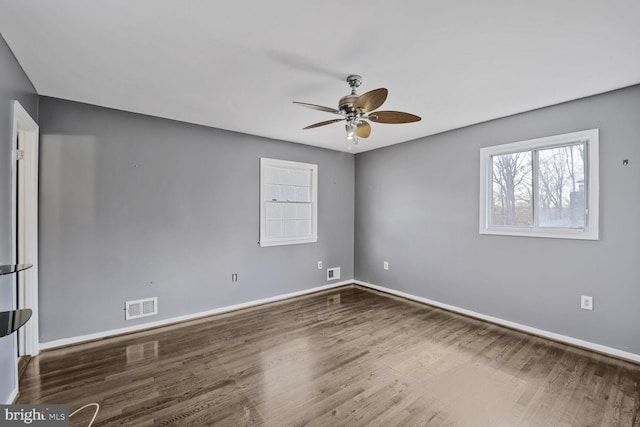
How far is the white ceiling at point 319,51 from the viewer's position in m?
1.63

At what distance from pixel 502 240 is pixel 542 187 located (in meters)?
0.72

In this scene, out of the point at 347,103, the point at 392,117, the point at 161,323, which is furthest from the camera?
the point at 161,323

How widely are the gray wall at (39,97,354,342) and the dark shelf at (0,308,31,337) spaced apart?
5.72ft

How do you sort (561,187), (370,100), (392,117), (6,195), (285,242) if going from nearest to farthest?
(6,195)
(370,100)
(392,117)
(561,187)
(285,242)

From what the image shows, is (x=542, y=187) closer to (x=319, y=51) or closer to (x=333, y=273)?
(x=319, y=51)

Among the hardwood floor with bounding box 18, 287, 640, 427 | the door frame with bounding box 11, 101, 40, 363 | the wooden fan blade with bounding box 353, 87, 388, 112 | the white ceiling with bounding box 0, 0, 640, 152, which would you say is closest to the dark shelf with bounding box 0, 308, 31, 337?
the hardwood floor with bounding box 18, 287, 640, 427

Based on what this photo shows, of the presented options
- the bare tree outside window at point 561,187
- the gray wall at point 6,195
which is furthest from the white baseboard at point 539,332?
the gray wall at point 6,195

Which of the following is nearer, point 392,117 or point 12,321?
point 12,321

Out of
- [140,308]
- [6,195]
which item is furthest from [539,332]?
[6,195]


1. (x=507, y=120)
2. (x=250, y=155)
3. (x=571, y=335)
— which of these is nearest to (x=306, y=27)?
(x=250, y=155)

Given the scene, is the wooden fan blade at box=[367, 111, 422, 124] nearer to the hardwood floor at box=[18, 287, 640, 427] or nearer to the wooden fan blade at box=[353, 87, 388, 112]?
the wooden fan blade at box=[353, 87, 388, 112]

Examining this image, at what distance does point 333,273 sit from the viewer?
201 inches

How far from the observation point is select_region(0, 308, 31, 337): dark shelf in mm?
1247

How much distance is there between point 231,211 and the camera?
392 cm
